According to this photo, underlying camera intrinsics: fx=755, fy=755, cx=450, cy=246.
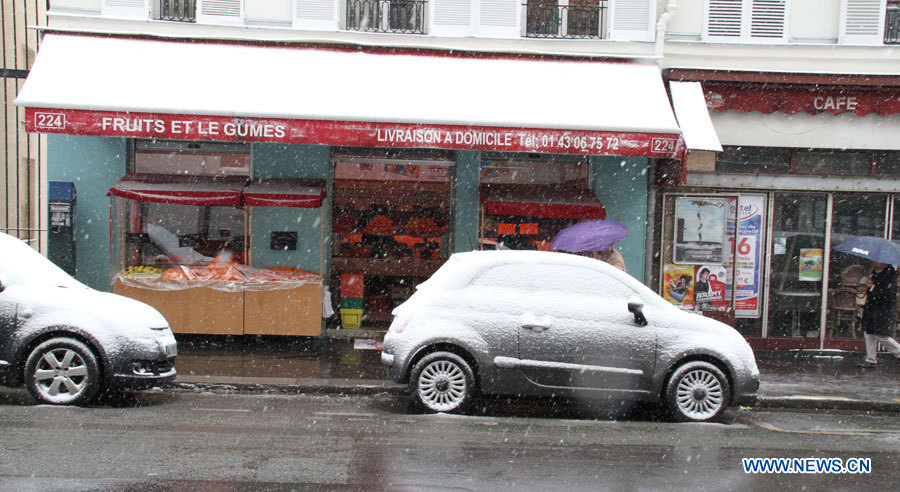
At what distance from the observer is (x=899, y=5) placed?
41.8 ft

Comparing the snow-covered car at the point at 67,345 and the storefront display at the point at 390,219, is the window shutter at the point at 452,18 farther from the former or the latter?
the snow-covered car at the point at 67,345

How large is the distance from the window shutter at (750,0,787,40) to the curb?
21.4ft

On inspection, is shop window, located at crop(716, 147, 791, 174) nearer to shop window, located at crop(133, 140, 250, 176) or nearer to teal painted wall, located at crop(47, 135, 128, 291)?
shop window, located at crop(133, 140, 250, 176)

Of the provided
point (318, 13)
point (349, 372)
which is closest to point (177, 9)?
point (318, 13)

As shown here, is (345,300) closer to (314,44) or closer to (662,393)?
(314,44)

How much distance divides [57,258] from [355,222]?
4.57 meters

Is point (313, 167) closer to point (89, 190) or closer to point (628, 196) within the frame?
point (89, 190)

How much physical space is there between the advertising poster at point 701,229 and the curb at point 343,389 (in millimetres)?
4007

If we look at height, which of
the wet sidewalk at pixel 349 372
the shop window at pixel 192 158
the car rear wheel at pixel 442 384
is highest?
the shop window at pixel 192 158

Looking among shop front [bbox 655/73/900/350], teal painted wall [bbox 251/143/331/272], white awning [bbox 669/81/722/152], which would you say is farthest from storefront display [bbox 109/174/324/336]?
shop front [bbox 655/73/900/350]

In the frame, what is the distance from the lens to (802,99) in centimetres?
1239

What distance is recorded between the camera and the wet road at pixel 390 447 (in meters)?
5.29

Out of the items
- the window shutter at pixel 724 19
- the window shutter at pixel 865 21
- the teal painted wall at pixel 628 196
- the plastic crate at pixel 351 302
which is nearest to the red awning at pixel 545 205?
the teal painted wall at pixel 628 196

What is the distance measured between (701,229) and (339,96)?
6360 mm
